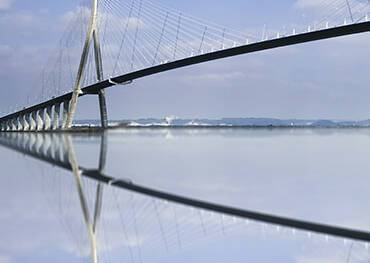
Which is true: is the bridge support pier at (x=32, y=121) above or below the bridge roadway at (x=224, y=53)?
below

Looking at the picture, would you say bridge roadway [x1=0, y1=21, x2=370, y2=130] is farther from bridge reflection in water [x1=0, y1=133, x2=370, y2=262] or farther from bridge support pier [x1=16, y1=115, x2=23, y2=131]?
bridge reflection in water [x1=0, y1=133, x2=370, y2=262]

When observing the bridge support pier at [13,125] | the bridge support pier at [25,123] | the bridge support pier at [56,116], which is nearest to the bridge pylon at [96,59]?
the bridge support pier at [56,116]

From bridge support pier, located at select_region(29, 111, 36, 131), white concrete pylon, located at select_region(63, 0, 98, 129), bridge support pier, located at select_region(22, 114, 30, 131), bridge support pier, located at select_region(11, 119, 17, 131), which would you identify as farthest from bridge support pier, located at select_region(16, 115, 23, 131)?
white concrete pylon, located at select_region(63, 0, 98, 129)

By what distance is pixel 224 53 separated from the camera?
30.0 m

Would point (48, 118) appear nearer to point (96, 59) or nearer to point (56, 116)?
point (56, 116)

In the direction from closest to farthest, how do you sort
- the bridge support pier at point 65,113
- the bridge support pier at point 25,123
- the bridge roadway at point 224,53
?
1. the bridge roadway at point 224,53
2. the bridge support pier at point 65,113
3. the bridge support pier at point 25,123

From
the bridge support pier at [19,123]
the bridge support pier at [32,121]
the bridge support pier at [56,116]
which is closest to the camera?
the bridge support pier at [56,116]

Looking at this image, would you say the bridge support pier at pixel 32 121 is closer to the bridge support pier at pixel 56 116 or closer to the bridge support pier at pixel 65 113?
the bridge support pier at pixel 56 116

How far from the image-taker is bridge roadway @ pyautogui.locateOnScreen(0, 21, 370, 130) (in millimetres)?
21719

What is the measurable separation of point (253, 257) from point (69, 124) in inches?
1553

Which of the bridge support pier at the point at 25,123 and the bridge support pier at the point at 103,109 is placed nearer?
the bridge support pier at the point at 103,109

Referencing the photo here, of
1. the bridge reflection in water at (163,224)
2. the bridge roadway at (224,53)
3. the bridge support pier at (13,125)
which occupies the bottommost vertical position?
the bridge reflection in water at (163,224)

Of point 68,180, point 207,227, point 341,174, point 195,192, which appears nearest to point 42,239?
point 207,227

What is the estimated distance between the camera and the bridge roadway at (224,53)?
21719mm
